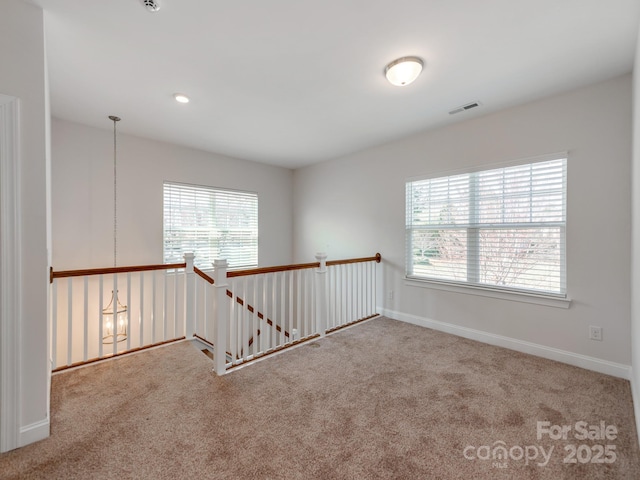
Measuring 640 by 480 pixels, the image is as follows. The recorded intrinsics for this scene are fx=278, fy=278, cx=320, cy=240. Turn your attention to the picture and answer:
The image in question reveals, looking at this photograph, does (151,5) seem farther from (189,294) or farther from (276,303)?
(189,294)

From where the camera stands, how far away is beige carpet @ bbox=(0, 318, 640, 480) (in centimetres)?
146

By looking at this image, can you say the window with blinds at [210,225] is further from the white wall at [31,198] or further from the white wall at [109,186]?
the white wall at [31,198]

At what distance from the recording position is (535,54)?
6.73ft

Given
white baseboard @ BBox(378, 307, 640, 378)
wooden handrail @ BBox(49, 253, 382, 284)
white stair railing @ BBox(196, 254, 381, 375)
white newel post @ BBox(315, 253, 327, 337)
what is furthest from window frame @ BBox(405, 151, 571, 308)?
white newel post @ BBox(315, 253, 327, 337)

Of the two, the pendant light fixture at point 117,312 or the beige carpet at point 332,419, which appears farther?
the pendant light fixture at point 117,312

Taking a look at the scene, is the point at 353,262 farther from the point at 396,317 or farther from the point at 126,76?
the point at 126,76

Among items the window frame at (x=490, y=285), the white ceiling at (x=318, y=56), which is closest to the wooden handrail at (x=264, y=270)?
the window frame at (x=490, y=285)

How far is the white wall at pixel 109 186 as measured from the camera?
3.24m

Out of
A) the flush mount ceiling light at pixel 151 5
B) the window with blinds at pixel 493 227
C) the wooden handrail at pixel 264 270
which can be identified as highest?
the flush mount ceiling light at pixel 151 5

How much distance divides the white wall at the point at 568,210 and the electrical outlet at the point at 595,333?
0.04 metres

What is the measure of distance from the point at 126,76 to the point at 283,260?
3.73 metres

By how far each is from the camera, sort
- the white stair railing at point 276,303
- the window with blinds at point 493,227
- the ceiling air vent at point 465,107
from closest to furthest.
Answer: the white stair railing at point 276,303, the window with blinds at point 493,227, the ceiling air vent at point 465,107

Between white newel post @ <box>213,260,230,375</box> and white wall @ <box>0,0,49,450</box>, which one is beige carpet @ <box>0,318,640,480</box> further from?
white wall @ <box>0,0,49,450</box>

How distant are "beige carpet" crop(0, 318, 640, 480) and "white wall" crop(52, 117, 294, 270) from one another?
154cm
